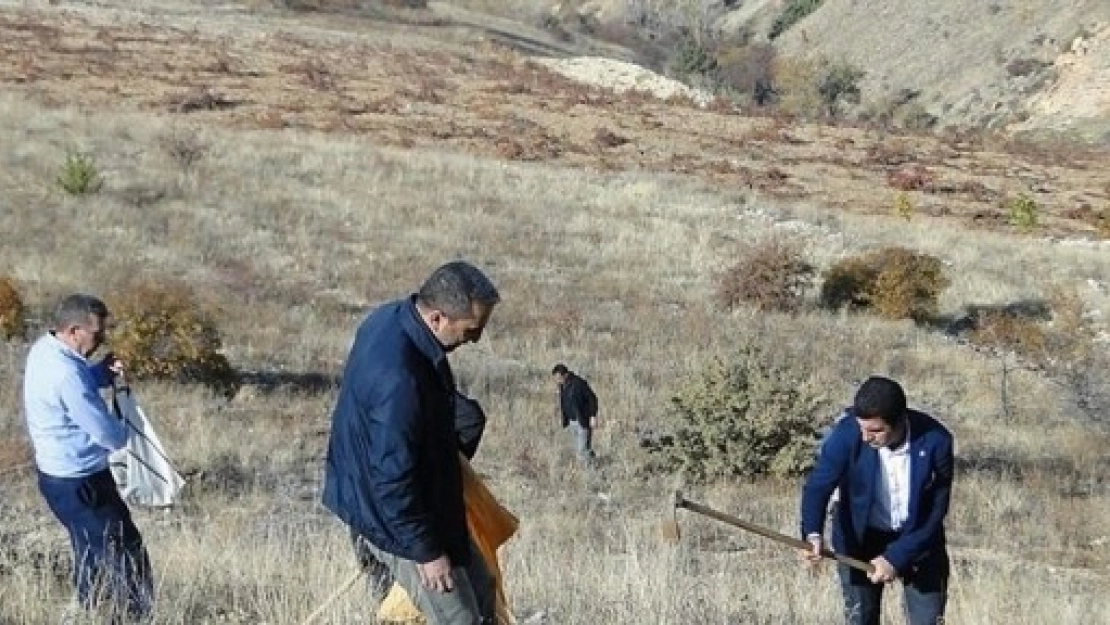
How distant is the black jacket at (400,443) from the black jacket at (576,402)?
8.83m

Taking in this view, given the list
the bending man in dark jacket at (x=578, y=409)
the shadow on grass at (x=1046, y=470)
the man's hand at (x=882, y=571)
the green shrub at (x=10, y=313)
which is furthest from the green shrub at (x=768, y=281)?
the man's hand at (x=882, y=571)

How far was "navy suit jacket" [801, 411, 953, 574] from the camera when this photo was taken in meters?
5.59

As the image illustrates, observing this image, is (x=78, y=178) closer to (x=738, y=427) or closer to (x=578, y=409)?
(x=578, y=409)

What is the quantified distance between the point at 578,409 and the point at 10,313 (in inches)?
285

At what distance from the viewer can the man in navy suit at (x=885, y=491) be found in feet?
18.3

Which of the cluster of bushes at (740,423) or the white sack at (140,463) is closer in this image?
the white sack at (140,463)

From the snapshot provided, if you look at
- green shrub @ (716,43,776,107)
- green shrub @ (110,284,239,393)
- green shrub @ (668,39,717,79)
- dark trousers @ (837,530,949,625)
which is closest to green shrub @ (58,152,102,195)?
green shrub @ (110,284,239,393)

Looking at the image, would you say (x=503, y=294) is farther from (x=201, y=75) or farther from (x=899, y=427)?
(x=201, y=75)

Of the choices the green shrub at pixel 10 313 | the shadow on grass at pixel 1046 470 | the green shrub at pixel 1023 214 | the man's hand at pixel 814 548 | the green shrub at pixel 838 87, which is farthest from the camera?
the green shrub at pixel 838 87

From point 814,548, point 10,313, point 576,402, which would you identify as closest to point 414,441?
point 814,548

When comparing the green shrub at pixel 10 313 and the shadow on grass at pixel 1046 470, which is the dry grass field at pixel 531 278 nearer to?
the shadow on grass at pixel 1046 470

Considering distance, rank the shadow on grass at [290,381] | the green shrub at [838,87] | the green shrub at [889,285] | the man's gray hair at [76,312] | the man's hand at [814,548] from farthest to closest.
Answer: the green shrub at [838,87]
the green shrub at [889,285]
the shadow on grass at [290,381]
the man's gray hair at [76,312]
the man's hand at [814,548]

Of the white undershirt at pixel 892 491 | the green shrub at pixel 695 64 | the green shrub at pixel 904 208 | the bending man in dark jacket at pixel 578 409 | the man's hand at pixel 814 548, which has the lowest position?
the bending man in dark jacket at pixel 578 409

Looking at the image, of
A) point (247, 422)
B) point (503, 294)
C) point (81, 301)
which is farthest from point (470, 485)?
point (503, 294)
